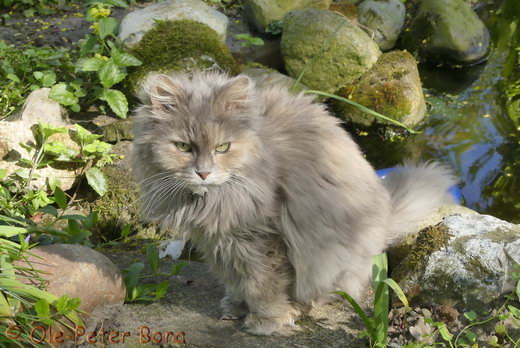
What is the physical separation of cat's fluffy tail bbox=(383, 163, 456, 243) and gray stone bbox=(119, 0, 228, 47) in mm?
3053

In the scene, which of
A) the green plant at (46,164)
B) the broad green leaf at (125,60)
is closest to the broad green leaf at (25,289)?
the green plant at (46,164)

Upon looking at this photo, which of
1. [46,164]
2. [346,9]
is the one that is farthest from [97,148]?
[346,9]

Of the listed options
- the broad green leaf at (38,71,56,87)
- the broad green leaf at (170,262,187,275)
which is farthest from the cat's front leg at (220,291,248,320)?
the broad green leaf at (38,71,56,87)

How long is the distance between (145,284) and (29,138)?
6.04 ft

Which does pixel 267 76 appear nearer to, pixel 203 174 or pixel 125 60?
pixel 125 60

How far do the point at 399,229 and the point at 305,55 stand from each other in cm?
306

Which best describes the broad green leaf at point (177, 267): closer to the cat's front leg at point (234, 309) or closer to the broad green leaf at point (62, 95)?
the cat's front leg at point (234, 309)

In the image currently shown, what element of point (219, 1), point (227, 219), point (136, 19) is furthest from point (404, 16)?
point (227, 219)

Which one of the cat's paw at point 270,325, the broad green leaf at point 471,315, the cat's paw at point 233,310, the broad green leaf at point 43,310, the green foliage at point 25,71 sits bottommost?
the green foliage at point 25,71

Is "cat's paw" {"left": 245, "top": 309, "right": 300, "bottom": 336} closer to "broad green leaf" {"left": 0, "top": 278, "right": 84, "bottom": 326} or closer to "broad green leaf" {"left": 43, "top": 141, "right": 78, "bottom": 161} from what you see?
"broad green leaf" {"left": 0, "top": 278, "right": 84, "bottom": 326}

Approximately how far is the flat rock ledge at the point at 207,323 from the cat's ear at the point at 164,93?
1.27 metres

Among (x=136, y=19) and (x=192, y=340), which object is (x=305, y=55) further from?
(x=192, y=340)

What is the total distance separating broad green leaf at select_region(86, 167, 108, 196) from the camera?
451 cm

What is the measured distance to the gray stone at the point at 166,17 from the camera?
567 centimetres
